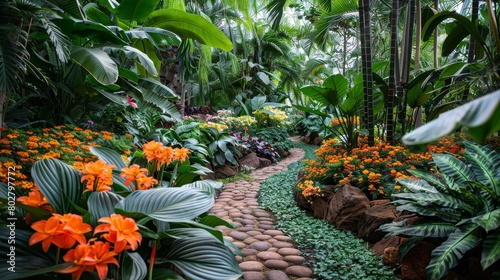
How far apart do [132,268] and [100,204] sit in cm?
30

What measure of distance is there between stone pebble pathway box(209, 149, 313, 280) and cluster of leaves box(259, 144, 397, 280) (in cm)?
8

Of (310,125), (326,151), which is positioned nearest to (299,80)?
(310,125)

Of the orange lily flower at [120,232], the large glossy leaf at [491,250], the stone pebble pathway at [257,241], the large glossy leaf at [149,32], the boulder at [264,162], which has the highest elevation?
the large glossy leaf at [149,32]

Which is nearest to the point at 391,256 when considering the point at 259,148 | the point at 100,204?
the point at 100,204

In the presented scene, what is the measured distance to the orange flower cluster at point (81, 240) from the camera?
913 millimetres

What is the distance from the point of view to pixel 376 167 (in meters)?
3.08

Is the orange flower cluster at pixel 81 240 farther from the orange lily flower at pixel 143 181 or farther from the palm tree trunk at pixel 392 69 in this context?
the palm tree trunk at pixel 392 69

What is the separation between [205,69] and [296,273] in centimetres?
613

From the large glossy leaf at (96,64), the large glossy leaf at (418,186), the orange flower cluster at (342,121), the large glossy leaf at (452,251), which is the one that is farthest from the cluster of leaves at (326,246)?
the large glossy leaf at (96,64)

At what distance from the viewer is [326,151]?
4266mm

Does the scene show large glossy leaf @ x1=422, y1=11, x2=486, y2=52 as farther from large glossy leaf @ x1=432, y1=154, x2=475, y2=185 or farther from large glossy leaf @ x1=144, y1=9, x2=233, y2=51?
large glossy leaf @ x1=144, y1=9, x2=233, y2=51

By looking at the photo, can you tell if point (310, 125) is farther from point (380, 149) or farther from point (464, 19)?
point (464, 19)

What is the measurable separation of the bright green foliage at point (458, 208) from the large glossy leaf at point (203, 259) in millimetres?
980

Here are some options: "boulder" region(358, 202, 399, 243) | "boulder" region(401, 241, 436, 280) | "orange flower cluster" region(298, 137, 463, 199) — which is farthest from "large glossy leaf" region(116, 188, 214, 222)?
"orange flower cluster" region(298, 137, 463, 199)
